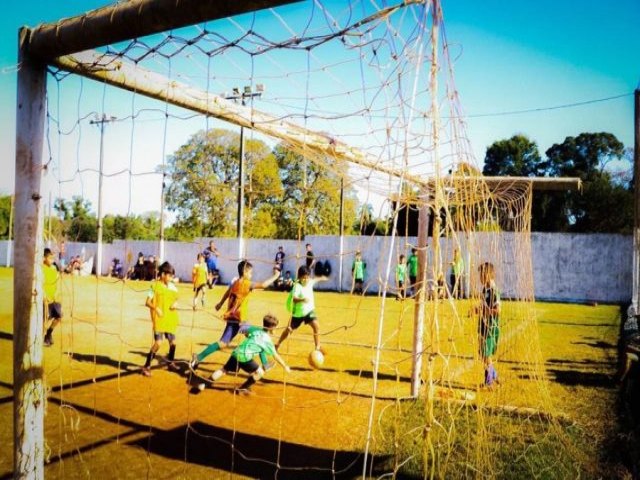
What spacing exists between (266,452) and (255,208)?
23.6 meters

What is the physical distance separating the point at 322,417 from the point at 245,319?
2.28m

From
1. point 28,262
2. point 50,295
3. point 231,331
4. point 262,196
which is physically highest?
point 262,196

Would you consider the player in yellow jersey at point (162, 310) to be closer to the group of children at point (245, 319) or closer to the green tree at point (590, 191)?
the group of children at point (245, 319)

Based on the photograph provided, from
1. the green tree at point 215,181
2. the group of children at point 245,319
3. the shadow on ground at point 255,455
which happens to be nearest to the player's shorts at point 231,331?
the group of children at point 245,319

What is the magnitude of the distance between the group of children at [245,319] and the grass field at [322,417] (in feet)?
0.91

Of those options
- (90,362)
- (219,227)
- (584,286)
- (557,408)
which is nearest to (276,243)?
(219,227)

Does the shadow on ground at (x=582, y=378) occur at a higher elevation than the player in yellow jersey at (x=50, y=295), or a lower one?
lower

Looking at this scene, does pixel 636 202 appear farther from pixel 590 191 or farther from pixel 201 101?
pixel 590 191

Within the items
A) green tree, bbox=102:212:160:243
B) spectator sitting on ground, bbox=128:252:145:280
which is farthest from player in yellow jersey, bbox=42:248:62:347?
green tree, bbox=102:212:160:243

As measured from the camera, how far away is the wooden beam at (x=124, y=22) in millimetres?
2039

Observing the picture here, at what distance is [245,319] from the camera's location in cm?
629

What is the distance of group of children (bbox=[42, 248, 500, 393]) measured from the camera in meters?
4.91

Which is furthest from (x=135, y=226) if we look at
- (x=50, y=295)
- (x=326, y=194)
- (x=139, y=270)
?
(x=50, y=295)

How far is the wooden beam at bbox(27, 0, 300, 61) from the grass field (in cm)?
158
